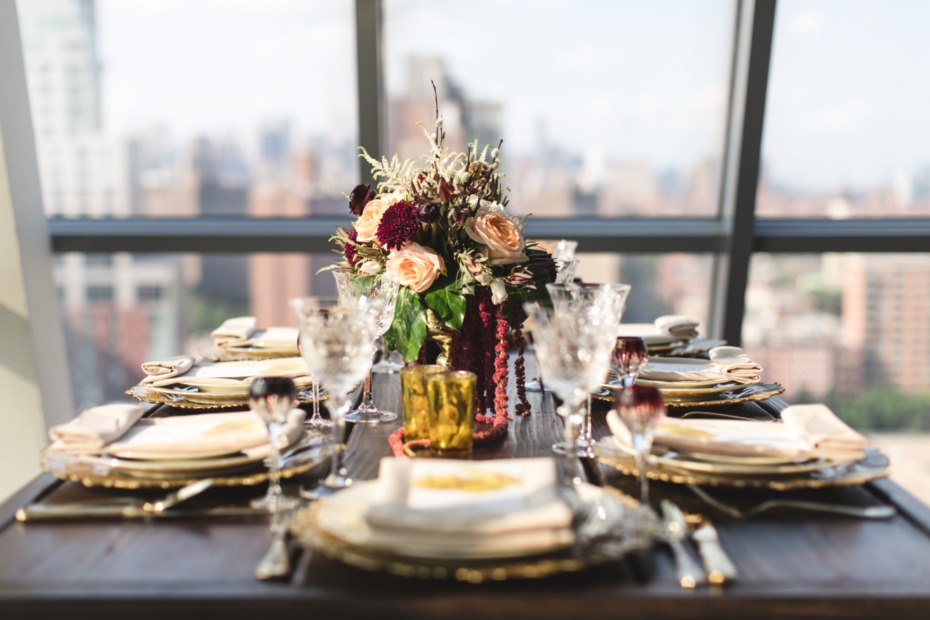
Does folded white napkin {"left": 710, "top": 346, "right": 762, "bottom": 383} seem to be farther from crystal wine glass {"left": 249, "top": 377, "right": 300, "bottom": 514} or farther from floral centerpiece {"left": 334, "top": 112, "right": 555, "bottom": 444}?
crystal wine glass {"left": 249, "top": 377, "right": 300, "bottom": 514}

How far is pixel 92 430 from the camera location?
1.27 meters

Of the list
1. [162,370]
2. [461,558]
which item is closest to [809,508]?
[461,558]

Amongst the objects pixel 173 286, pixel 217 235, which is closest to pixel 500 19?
pixel 217 235

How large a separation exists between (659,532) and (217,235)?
2.46 m

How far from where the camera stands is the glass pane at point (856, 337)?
331cm

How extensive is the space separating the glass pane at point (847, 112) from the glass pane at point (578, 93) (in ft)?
0.73

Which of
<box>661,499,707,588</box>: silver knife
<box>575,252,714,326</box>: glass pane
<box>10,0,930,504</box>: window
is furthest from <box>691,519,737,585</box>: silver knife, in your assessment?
<box>575,252,714,326</box>: glass pane

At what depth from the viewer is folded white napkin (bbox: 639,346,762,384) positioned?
1.70 metres

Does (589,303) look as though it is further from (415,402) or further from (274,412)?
(274,412)

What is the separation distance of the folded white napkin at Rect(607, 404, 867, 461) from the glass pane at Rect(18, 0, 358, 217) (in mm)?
2120

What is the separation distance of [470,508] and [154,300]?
272 cm

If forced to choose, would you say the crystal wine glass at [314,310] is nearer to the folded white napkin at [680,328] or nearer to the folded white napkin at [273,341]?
the folded white napkin at [273,341]

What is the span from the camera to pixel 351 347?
1216mm

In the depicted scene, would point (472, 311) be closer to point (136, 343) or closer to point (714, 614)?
point (714, 614)
